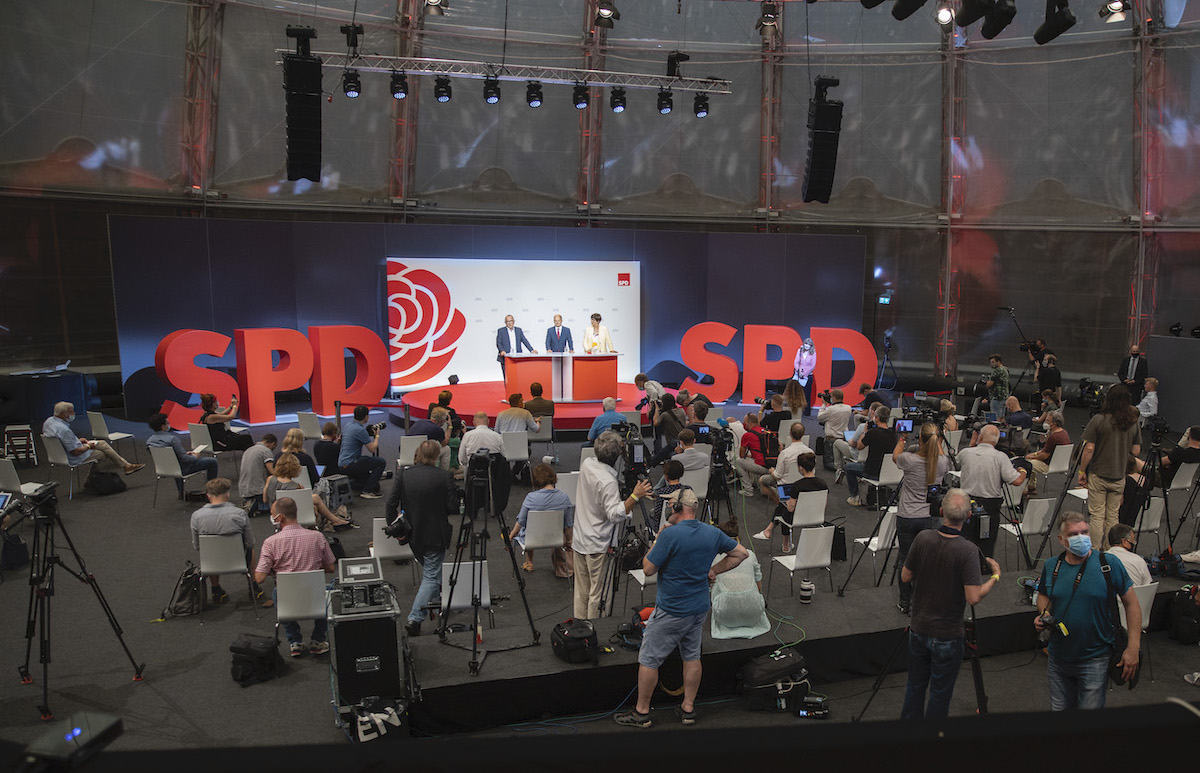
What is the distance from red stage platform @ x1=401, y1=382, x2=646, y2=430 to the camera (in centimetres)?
1338

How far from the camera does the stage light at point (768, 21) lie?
614 inches

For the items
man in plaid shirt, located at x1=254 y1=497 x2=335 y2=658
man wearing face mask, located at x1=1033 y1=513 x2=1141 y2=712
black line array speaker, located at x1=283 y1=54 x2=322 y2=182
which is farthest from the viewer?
black line array speaker, located at x1=283 y1=54 x2=322 y2=182

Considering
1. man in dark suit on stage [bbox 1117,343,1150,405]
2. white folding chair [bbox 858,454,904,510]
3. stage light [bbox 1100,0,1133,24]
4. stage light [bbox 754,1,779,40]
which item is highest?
stage light [bbox 754,1,779,40]

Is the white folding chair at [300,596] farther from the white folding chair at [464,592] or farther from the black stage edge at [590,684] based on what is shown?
the black stage edge at [590,684]

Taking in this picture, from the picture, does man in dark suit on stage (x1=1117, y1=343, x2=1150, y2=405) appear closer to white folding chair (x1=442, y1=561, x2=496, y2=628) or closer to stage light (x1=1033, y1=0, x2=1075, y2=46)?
stage light (x1=1033, y1=0, x2=1075, y2=46)

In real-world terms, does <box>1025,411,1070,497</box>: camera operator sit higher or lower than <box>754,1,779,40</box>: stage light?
lower

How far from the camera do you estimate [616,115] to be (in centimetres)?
1786

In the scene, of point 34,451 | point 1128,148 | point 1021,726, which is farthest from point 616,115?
point 1021,726

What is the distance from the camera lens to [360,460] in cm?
1000

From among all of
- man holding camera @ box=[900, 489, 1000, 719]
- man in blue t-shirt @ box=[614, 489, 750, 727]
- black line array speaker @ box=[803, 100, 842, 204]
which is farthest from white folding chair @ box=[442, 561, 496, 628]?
black line array speaker @ box=[803, 100, 842, 204]

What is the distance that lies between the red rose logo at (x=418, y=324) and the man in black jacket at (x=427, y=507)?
33.8ft

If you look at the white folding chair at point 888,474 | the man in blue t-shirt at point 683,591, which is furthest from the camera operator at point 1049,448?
the man in blue t-shirt at point 683,591

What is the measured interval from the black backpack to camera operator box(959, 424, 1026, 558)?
11.5 ft

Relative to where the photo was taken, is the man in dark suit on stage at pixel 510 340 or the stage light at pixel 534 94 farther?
the man in dark suit on stage at pixel 510 340
